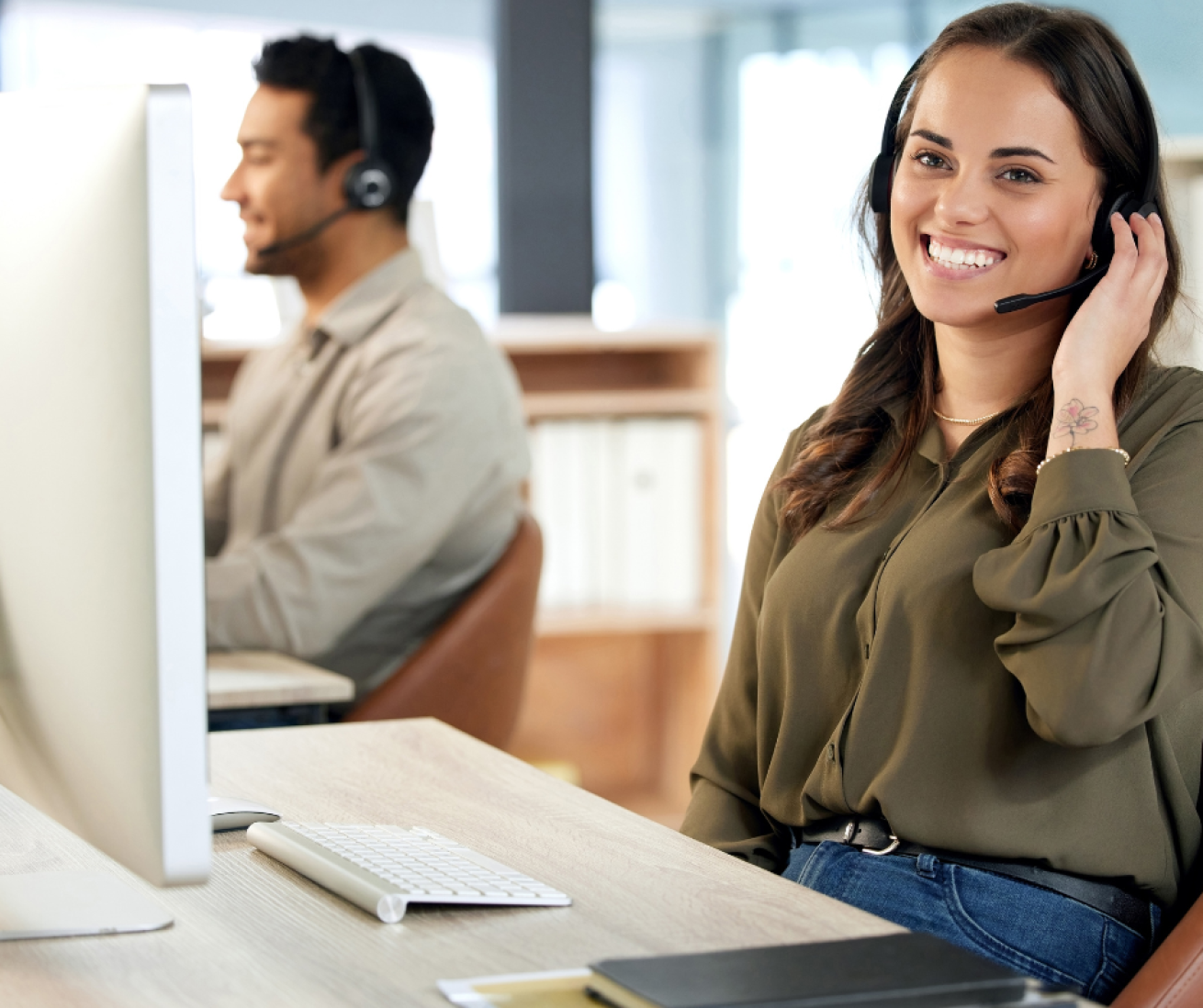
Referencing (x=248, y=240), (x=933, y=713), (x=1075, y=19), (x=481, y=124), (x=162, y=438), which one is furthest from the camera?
(x=481, y=124)

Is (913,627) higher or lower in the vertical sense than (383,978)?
higher

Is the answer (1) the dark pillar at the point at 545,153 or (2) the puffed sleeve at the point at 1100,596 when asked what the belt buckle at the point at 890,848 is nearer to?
(2) the puffed sleeve at the point at 1100,596

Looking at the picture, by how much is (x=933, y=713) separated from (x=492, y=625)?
1118 millimetres

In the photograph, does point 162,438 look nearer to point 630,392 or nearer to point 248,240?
point 248,240

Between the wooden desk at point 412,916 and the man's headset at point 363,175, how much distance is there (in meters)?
1.51

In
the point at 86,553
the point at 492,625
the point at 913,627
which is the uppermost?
the point at 86,553

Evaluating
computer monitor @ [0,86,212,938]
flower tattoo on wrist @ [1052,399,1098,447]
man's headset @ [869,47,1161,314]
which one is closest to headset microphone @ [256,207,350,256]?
man's headset @ [869,47,1161,314]

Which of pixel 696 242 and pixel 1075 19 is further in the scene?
pixel 696 242

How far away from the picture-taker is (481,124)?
639 cm

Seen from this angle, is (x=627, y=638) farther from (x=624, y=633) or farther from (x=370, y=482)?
(x=370, y=482)

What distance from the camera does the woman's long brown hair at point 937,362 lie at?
1406 mm

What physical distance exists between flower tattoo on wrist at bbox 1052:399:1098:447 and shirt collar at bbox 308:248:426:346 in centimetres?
153

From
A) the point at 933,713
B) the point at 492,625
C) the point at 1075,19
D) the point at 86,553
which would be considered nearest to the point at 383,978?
the point at 86,553

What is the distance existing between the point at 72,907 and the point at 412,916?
0.23m
